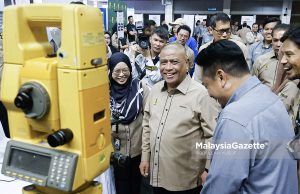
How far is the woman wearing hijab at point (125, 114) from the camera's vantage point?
6.77 feet

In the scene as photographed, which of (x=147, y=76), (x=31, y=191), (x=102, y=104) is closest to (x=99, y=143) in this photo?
(x=102, y=104)

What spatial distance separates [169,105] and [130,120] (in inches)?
13.7

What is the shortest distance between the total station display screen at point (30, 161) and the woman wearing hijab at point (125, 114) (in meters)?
1.06

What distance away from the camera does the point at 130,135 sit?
2.08m

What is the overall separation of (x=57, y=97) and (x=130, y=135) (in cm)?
117

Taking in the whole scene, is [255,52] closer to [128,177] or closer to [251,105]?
[128,177]

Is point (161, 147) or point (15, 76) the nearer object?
point (15, 76)

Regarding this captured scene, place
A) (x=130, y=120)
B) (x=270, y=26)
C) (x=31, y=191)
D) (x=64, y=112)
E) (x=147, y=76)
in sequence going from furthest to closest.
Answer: (x=270, y=26) < (x=147, y=76) < (x=130, y=120) < (x=31, y=191) < (x=64, y=112)

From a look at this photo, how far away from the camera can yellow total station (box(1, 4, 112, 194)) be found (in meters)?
0.91

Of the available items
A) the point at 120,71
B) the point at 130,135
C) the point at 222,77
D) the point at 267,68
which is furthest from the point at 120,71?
the point at 267,68

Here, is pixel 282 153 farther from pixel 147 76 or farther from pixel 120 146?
pixel 147 76

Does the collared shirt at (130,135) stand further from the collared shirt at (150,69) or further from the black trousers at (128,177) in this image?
the collared shirt at (150,69)

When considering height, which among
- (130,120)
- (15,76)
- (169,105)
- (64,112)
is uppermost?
(15,76)

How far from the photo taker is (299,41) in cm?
168
